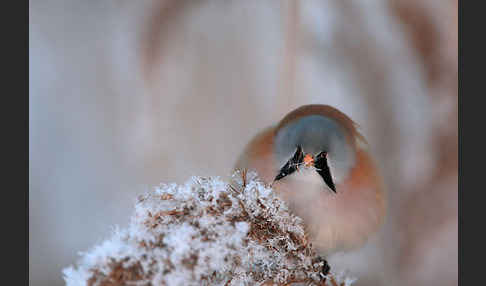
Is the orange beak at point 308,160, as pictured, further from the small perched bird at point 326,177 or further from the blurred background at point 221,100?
the blurred background at point 221,100

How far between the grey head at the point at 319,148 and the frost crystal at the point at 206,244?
0.11 meters

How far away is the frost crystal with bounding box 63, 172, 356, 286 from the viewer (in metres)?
0.58

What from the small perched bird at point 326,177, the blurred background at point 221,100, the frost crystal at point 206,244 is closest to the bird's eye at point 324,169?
the small perched bird at point 326,177

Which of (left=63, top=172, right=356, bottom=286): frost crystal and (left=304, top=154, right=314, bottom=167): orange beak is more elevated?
(left=304, top=154, right=314, bottom=167): orange beak

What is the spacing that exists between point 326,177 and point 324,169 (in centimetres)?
2

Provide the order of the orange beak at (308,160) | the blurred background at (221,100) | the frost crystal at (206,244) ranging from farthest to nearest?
the blurred background at (221,100)
the orange beak at (308,160)
the frost crystal at (206,244)

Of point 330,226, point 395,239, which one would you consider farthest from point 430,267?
point 330,226

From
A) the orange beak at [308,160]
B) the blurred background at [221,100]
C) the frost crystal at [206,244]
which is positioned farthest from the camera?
the blurred background at [221,100]

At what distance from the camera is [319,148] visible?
0.84 metres

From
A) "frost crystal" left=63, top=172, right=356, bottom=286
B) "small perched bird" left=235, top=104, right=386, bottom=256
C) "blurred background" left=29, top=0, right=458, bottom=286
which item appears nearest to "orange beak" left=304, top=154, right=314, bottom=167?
"small perched bird" left=235, top=104, right=386, bottom=256

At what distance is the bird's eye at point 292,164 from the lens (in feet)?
2.69

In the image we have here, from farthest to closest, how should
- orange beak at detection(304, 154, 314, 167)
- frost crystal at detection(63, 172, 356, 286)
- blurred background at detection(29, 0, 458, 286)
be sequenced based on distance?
blurred background at detection(29, 0, 458, 286) < orange beak at detection(304, 154, 314, 167) < frost crystal at detection(63, 172, 356, 286)

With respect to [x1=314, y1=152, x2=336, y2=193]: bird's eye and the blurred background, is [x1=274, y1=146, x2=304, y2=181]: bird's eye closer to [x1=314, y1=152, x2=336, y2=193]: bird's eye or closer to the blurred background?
[x1=314, y1=152, x2=336, y2=193]: bird's eye

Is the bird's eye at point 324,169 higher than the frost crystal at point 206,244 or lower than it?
higher
